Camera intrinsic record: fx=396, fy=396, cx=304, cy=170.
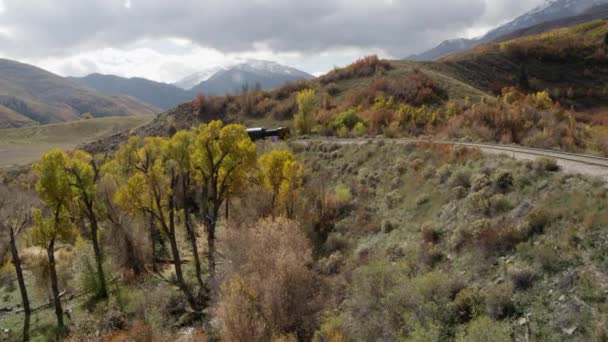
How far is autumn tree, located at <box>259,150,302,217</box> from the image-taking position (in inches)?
1077

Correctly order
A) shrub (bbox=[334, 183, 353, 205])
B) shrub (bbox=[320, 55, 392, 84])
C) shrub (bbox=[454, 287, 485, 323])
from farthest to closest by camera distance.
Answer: shrub (bbox=[320, 55, 392, 84]) < shrub (bbox=[334, 183, 353, 205]) < shrub (bbox=[454, 287, 485, 323])

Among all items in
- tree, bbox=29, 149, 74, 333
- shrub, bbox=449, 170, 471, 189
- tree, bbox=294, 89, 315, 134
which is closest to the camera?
shrub, bbox=449, 170, 471, 189

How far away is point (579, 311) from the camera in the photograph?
9844 mm

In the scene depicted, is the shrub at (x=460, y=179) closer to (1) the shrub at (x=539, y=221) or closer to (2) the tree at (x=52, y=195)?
(1) the shrub at (x=539, y=221)

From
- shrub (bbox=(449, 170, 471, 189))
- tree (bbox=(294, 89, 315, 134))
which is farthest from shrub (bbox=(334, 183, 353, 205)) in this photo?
tree (bbox=(294, 89, 315, 134))

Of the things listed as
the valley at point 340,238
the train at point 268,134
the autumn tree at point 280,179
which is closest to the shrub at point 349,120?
the valley at point 340,238

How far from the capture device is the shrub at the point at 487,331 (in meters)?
10.1

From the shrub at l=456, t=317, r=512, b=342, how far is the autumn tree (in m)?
17.1

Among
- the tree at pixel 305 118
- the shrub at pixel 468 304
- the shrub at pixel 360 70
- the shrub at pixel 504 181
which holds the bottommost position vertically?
the shrub at pixel 468 304

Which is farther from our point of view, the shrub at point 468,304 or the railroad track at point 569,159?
the railroad track at point 569,159

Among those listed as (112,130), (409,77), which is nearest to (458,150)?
(409,77)

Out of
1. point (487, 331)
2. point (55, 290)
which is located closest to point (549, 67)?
point (487, 331)

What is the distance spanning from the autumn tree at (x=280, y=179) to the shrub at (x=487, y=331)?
56.1 ft

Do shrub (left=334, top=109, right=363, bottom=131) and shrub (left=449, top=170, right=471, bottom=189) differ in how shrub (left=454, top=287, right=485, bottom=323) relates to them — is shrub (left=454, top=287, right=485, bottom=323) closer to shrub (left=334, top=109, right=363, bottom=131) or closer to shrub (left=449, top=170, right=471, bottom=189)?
shrub (left=449, top=170, right=471, bottom=189)
